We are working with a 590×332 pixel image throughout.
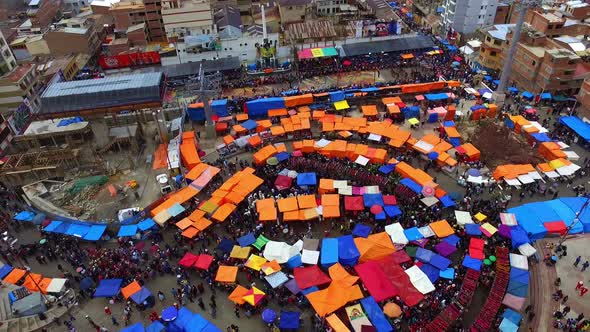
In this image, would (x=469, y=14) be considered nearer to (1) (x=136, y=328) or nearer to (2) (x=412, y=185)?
(2) (x=412, y=185)

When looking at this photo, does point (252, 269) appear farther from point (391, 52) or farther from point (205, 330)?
point (391, 52)

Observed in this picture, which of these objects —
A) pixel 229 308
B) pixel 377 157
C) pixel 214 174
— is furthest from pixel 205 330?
pixel 377 157

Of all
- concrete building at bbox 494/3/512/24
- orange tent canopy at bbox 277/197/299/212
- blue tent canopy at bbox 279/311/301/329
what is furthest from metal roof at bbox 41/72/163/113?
concrete building at bbox 494/3/512/24

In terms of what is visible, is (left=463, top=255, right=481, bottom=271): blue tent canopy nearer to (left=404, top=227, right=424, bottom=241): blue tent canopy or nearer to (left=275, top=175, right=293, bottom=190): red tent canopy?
(left=404, top=227, right=424, bottom=241): blue tent canopy

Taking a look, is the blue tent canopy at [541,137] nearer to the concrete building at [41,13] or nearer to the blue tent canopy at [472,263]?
the blue tent canopy at [472,263]

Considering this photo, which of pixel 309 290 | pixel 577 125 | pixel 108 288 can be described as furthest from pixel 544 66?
pixel 108 288
